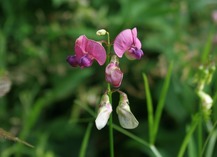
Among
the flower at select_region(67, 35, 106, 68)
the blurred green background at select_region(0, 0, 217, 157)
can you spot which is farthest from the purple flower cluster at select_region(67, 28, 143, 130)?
the blurred green background at select_region(0, 0, 217, 157)

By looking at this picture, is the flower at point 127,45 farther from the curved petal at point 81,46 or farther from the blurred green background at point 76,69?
the blurred green background at point 76,69

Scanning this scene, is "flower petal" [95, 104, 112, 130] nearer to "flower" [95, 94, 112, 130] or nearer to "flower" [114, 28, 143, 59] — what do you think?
"flower" [95, 94, 112, 130]

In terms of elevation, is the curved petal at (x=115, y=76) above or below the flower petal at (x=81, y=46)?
below

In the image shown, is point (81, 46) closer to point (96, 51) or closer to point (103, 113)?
point (96, 51)

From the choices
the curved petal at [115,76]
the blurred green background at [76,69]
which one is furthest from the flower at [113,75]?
the blurred green background at [76,69]

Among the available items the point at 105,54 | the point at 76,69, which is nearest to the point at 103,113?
the point at 105,54
